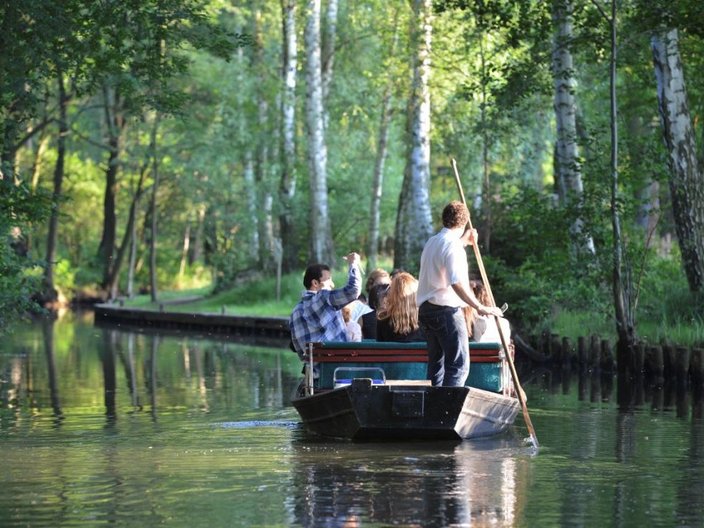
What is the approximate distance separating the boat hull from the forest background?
795 centimetres

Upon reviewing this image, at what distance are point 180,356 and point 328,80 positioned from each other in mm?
18553

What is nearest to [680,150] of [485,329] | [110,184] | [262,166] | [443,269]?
[485,329]

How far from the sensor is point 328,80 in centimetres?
4784

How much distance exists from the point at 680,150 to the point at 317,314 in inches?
418

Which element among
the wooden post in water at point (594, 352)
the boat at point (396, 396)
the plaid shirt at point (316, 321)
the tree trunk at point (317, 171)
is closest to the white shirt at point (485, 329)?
the boat at point (396, 396)

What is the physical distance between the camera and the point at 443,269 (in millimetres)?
14273

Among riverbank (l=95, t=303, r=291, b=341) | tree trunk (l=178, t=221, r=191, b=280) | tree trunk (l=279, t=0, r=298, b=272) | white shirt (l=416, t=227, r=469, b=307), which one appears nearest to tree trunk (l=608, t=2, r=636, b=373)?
white shirt (l=416, t=227, r=469, b=307)

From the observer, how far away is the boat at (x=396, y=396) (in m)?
14.6

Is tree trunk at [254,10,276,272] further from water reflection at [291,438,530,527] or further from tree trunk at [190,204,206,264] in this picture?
water reflection at [291,438,530,527]

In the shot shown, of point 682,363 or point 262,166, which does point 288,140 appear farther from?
point 682,363

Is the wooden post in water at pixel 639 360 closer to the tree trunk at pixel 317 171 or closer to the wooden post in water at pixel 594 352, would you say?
the wooden post in water at pixel 594 352

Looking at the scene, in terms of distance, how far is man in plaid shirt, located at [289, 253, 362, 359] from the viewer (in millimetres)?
16000

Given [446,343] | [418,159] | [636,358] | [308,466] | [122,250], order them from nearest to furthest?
[308,466] → [446,343] → [636,358] → [418,159] → [122,250]

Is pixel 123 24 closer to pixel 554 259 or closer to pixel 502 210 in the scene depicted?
pixel 554 259
